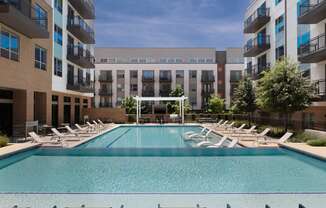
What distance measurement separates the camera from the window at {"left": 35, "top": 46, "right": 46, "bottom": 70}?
24328mm

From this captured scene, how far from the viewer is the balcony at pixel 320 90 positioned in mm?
22422

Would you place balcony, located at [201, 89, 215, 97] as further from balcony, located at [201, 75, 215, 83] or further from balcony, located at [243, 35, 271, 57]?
balcony, located at [243, 35, 271, 57]

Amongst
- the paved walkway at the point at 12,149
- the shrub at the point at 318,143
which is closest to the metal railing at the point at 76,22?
the paved walkway at the point at 12,149

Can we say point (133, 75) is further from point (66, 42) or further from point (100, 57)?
point (66, 42)

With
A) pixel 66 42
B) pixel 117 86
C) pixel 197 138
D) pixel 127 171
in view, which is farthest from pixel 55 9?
pixel 117 86

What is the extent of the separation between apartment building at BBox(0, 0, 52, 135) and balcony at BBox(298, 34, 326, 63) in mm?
16768

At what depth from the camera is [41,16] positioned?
2448 cm

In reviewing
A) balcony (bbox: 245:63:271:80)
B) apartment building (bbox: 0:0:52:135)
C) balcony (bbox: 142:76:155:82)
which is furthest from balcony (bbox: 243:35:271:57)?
balcony (bbox: 142:76:155:82)

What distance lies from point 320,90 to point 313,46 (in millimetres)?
3151

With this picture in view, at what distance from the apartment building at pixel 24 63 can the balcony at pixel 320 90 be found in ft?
57.5

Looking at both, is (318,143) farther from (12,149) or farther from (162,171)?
(12,149)

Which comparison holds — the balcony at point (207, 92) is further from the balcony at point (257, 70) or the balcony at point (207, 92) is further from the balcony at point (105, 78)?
the balcony at point (257, 70)

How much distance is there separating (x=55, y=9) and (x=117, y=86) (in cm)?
3565

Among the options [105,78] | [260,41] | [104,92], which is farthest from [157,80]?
[260,41]
